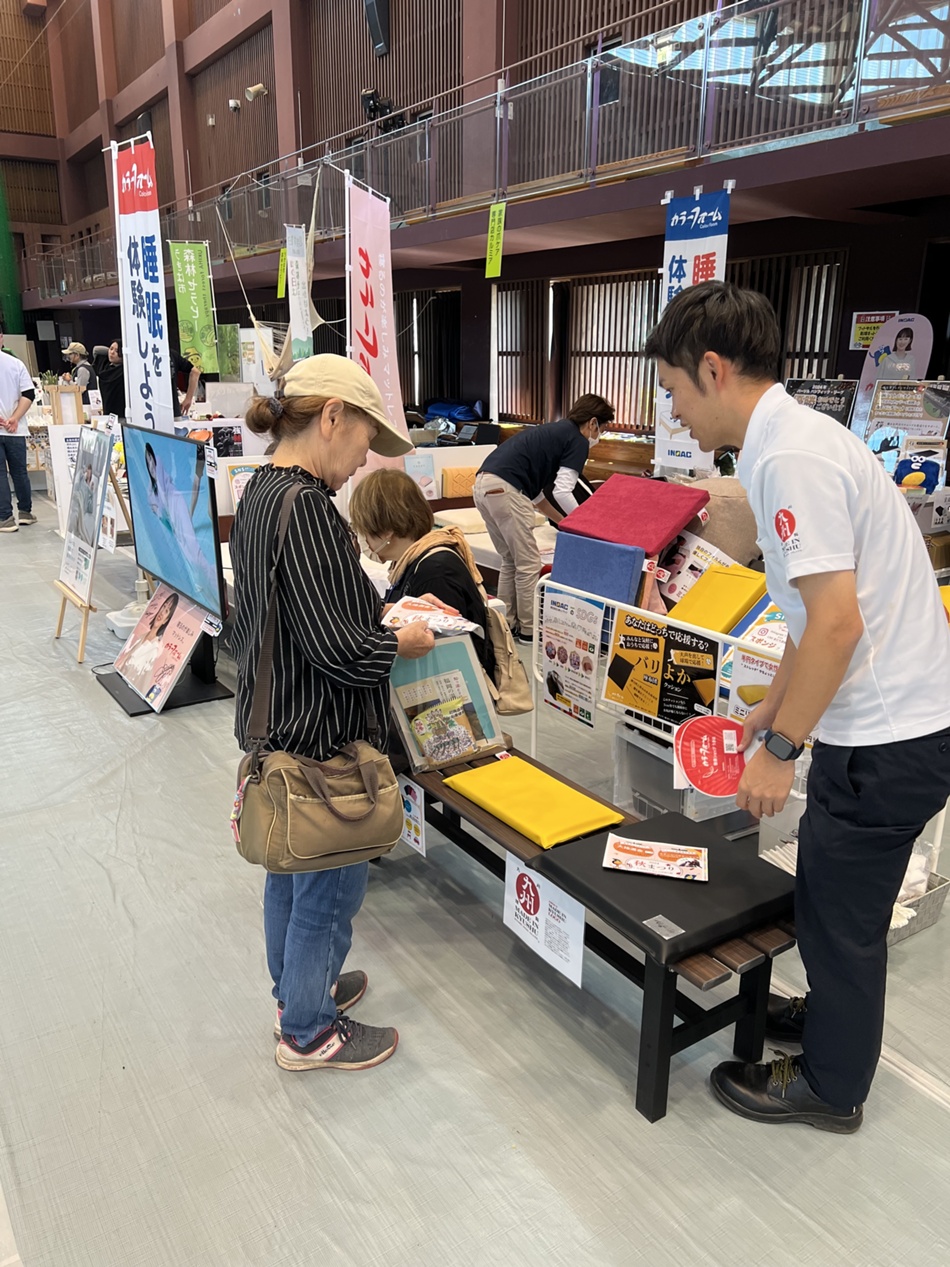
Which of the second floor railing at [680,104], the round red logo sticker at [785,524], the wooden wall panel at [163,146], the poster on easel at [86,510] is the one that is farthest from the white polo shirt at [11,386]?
the wooden wall panel at [163,146]

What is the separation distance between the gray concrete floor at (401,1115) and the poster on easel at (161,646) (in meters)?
1.36

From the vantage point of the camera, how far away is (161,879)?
9.21 ft

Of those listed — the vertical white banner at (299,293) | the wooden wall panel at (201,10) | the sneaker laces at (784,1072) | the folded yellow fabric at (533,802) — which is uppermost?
the wooden wall panel at (201,10)

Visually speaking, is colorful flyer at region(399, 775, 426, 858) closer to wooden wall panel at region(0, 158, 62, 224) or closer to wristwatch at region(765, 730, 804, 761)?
wristwatch at region(765, 730, 804, 761)

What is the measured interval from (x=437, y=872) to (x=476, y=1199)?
1.17 metres

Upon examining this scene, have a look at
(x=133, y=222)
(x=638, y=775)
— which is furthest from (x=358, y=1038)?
(x=133, y=222)

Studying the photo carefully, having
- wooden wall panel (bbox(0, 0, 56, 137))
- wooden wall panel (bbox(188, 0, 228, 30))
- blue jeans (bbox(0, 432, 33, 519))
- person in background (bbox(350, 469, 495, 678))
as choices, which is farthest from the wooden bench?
wooden wall panel (bbox(0, 0, 56, 137))

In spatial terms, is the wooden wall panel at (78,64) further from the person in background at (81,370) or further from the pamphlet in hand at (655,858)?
the pamphlet in hand at (655,858)

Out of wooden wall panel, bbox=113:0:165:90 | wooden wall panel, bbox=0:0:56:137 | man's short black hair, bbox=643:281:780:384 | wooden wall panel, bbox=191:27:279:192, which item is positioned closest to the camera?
man's short black hair, bbox=643:281:780:384

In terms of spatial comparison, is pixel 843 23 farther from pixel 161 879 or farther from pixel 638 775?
pixel 161 879

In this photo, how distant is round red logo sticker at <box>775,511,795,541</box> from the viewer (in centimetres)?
141

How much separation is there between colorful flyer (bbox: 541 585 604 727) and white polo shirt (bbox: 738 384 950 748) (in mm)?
1257

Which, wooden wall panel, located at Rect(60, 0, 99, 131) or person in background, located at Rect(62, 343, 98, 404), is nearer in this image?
person in background, located at Rect(62, 343, 98, 404)

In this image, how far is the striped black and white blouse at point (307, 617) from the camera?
159 cm
